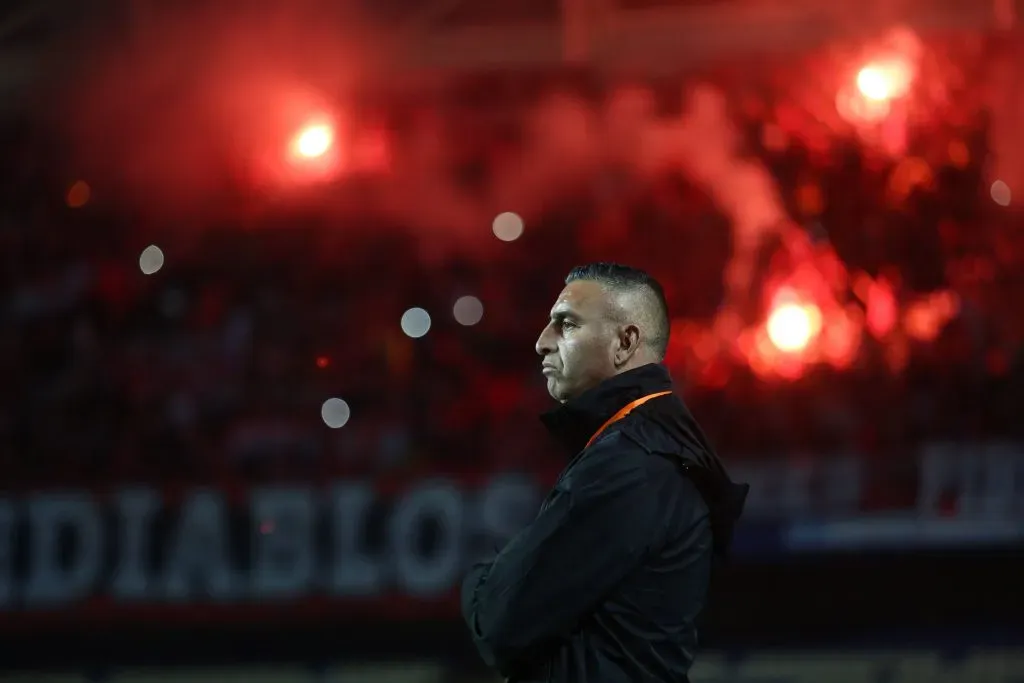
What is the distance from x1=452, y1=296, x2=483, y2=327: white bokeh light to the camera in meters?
6.18

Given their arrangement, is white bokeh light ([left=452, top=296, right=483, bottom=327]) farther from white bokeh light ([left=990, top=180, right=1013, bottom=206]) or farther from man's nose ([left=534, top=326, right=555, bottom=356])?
man's nose ([left=534, top=326, right=555, bottom=356])

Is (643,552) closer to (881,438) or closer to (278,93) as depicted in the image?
(881,438)

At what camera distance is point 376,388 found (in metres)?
5.93

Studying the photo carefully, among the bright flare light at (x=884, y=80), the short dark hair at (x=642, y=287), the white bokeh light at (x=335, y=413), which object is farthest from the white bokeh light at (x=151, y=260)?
the short dark hair at (x=642, y=287)

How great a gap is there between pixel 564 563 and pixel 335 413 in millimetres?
4340

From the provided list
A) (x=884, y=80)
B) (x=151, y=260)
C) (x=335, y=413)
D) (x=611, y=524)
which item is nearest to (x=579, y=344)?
(x=611, y=524)

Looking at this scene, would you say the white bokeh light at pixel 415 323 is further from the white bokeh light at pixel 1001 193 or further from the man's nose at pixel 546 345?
the man's nose at pixel 546 345

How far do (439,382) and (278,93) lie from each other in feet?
6.81

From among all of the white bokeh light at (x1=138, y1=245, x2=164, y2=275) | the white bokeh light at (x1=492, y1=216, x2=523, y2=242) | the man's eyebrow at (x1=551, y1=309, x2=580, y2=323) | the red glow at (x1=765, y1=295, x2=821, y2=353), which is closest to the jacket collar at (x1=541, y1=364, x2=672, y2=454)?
the man's eyebrow at (x1=551, y1=309, x2=580, y2=323)

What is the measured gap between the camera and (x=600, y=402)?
5.84ft

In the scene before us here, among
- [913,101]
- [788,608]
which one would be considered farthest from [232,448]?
[913,101]

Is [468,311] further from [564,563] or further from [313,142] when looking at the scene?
[564,563]

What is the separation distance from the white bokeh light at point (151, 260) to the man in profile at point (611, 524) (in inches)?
190

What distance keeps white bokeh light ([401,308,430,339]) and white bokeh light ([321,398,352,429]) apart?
20.6 inches
